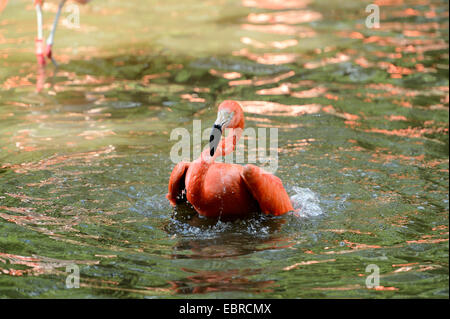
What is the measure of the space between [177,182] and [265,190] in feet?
2.71

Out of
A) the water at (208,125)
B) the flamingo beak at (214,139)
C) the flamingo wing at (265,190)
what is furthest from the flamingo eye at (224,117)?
the water at (208,125)

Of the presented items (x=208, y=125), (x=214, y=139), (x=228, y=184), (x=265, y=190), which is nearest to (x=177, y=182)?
(x=228, y=184)

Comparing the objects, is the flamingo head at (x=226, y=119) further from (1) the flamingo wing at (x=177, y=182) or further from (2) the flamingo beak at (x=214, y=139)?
(1) the flamingo wing at (x=177, y=182)

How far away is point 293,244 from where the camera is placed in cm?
491

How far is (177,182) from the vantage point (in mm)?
5426

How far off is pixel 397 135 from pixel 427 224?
252cm

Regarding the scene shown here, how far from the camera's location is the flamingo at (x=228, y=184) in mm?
5012

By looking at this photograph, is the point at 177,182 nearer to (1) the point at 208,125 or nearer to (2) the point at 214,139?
(2) the point at 214,139

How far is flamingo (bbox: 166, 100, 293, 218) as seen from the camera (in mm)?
5012

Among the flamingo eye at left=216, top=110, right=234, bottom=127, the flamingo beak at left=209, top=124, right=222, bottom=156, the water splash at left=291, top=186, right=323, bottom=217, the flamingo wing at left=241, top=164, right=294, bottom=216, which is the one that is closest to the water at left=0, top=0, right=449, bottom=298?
the water splash at left=291, top=186, right=323, bottom=217

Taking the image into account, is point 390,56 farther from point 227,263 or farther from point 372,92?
point 227,263

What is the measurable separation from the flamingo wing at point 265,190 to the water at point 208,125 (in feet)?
0.49

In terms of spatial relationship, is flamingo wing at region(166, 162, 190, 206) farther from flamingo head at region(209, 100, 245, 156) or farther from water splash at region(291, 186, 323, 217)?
water splash at region(291, 186, 323, 217)

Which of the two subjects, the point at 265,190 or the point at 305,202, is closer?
the point at 265,190
